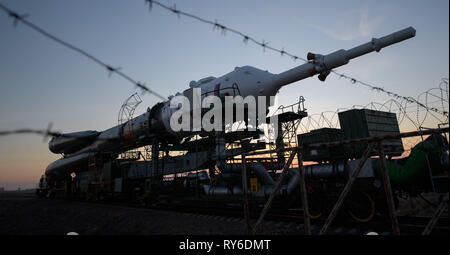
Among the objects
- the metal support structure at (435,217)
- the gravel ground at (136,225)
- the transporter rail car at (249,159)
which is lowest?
the gravel ground at (136,225)

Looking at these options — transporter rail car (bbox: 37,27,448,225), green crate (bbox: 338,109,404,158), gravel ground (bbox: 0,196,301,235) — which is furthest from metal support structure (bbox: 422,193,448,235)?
green crate (bbox: 338,109,404,158)

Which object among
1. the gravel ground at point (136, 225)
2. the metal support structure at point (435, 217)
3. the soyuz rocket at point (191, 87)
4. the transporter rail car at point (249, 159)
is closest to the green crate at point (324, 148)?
the transporter rail car at point (249, 159)

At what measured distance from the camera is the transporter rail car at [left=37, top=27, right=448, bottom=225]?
8891mm

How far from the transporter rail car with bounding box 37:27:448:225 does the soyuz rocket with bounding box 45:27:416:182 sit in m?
0.05

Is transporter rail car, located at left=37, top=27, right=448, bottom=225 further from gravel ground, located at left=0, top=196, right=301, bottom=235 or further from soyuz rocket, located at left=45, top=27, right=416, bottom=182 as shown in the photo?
gravel ground, located at left=0, top=196, right=301, bottom=235

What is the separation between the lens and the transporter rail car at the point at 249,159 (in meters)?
8.89

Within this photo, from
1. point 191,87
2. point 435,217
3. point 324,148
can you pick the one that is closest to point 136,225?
point 324,148

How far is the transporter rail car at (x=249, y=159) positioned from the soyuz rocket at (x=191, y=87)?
5 cm

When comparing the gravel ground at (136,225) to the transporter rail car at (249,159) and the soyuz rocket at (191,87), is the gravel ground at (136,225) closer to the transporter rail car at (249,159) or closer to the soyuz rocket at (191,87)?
the transporter rail car at (249,159)

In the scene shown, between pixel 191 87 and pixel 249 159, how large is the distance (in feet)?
22.3
